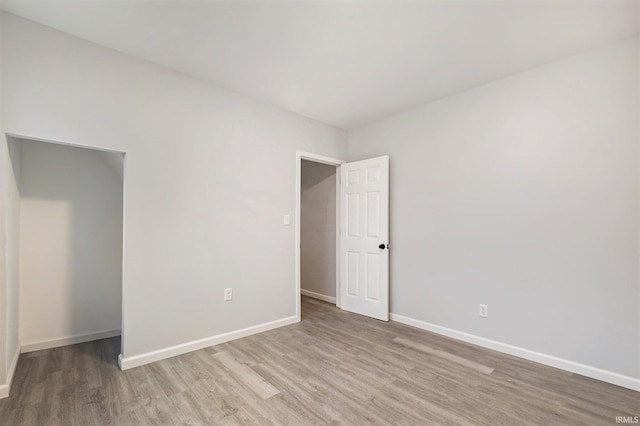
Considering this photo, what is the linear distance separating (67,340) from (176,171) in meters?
1.98

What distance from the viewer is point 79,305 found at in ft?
9.66

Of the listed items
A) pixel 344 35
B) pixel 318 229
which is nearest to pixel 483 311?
pixel 318 229

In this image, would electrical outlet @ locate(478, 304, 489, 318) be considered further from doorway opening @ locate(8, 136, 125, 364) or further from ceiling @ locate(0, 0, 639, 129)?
doorway opening @ locate(8, 136, 125, 364)

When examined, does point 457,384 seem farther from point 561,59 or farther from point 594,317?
point 561,59

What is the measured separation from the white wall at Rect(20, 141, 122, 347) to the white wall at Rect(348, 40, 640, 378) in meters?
3.27

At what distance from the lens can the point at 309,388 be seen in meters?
2.15

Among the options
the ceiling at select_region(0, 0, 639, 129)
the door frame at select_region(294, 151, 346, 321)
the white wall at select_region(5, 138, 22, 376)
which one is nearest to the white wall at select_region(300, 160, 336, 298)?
the door frame at select_region(294, 151, 346, 321)

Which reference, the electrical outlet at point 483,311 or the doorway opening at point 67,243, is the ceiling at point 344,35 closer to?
the doorway opening at point 67,243

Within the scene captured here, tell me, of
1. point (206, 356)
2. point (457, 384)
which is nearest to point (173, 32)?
point (206, 356)

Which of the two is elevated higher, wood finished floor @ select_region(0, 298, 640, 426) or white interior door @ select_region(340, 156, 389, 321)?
white interior door @ select_region(340, 156, 389, 321)

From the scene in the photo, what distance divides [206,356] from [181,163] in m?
1.78

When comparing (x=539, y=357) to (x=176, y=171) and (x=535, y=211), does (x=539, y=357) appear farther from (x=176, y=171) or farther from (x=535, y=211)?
(x=176, y=171)

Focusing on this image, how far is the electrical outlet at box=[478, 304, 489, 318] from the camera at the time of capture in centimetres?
288

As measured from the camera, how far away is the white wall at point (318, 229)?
450cm
